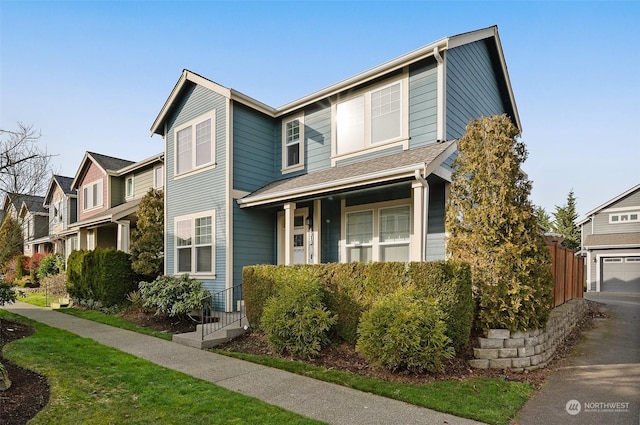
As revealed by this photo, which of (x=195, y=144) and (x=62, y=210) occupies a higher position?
(x=195, y=144)

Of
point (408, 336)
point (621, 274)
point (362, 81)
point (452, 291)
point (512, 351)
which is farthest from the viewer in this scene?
point (621, 274)

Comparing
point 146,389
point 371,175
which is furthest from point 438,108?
point 146,389

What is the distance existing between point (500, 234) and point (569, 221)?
33.7 metres

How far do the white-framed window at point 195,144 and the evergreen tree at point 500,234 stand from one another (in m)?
8.00

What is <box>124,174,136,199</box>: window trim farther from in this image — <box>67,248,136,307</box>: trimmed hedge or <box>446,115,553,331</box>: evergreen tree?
<box>446,115,553,331</box>: evergreen tree

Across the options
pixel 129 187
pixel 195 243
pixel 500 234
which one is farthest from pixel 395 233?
pixel 129 187

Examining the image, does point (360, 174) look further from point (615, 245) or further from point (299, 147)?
point (615, 245)

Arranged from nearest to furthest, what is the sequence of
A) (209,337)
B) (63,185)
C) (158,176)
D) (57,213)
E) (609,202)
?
(209,337) < (158,176) < (609,202) < (63,185) < (57,213)

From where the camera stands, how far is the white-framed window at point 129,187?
20.0 m

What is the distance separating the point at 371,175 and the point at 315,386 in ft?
14.9

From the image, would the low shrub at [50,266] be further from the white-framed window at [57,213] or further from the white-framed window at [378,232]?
the white-framed window at [378,232]

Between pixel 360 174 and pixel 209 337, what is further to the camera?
pixel 360 174

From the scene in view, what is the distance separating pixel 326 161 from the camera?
11281 millimetres

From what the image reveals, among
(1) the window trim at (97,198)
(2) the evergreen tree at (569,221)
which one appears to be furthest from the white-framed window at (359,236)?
(2) the evergreen tree at (569,221)
